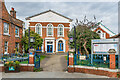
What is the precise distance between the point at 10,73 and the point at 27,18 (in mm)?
18308

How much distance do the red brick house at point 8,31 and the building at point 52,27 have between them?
345 inches

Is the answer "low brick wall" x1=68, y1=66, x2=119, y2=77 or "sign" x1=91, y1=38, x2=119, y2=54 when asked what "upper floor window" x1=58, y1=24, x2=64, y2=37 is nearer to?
"sign" x1=91, y1=38, x2=119, y2=54

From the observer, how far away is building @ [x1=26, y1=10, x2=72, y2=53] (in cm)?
2483

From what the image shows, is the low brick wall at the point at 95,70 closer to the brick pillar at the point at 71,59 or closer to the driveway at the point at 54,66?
the brick pillar at the point at 71,59

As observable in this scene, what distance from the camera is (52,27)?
A: 2497cm

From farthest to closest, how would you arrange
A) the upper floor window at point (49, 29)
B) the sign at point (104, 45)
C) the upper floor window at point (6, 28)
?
the upper floor window at point (49, 29) < the upper floor window at point (6, 28) < the sign at point (104, 45)

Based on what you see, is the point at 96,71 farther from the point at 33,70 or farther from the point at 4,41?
the point at 4,41

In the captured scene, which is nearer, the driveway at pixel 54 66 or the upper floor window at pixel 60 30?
the driveway at pixel 54 66

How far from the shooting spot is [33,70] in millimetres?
9070

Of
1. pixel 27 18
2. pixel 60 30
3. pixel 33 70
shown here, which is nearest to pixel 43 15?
pixel 27 18

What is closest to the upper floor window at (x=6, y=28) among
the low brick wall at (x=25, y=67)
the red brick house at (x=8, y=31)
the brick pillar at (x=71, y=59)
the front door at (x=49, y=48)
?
the red brick house at (x=8, y=31)

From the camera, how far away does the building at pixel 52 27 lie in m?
24.8

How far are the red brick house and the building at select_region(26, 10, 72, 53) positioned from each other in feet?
28.7

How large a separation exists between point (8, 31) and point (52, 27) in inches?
499
